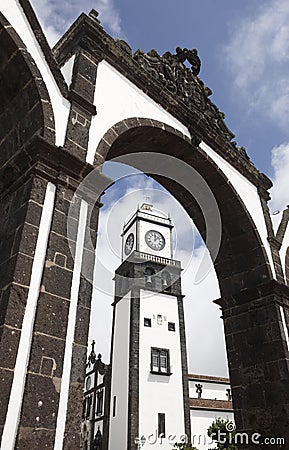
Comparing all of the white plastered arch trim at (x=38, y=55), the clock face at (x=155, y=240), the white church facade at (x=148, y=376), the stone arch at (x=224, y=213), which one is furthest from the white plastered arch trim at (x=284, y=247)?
the clock face at (x=155, y=240)

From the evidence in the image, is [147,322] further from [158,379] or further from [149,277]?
[149,277]

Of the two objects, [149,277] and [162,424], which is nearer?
[162,424]

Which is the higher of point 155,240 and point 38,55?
point 155,240

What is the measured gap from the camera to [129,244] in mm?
31875

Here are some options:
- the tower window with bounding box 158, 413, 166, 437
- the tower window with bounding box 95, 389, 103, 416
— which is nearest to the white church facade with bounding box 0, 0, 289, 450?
the tower window with bounding box 158, 413, 166, 437

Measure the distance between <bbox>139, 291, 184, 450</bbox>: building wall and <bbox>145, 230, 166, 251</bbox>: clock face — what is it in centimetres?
539

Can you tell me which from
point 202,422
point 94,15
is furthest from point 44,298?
point 202,422

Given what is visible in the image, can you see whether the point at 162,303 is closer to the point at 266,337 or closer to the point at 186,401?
the point at 186,401

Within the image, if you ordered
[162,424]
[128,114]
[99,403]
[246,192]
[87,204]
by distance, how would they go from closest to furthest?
[87,204], [128,114], [246,192], [162,424], [99,403]

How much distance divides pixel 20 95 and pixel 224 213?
4092 mm

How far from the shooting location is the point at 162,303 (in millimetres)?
25922

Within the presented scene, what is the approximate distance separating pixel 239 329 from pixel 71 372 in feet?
12.9

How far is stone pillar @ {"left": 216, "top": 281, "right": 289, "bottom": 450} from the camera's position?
554 cm

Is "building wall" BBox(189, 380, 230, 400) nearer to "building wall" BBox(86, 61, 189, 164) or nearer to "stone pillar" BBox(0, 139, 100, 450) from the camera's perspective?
"building wall" BBox(86, 61, 189, 164)
